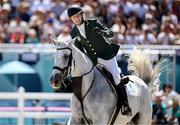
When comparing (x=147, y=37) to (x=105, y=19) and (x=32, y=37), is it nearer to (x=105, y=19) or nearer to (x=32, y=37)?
(x=105, y=19)

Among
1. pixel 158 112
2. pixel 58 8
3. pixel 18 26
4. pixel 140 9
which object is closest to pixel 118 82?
pixel 158 112

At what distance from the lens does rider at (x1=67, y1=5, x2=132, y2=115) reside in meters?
9.14

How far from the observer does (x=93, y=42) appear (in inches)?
364

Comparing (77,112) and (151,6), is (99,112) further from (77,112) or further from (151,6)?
(151,6)

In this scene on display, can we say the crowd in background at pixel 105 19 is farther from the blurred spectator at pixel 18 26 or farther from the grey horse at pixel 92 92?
the grey horse at pixel 92 92

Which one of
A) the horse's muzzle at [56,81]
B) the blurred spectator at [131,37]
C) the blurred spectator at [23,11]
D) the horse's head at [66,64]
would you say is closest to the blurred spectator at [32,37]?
the blurred spectator at [23,11]

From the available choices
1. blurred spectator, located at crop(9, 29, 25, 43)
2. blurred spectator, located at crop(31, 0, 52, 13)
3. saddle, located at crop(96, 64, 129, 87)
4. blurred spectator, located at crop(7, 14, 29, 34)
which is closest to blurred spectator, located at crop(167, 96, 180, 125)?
blurred spectator, located at crop(9, 29, 25, 43)

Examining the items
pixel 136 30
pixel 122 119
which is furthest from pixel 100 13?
pixel 122 119

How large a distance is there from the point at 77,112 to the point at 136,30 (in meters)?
8.13

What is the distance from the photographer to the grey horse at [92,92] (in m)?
8.41

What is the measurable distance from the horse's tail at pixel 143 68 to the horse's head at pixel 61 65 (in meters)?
2.56

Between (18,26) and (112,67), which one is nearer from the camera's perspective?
(112,67)

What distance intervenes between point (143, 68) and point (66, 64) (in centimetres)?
295

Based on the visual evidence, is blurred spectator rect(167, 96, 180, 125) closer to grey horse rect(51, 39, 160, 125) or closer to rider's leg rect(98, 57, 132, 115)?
grey horse rect(51, 39, 160, 125)
